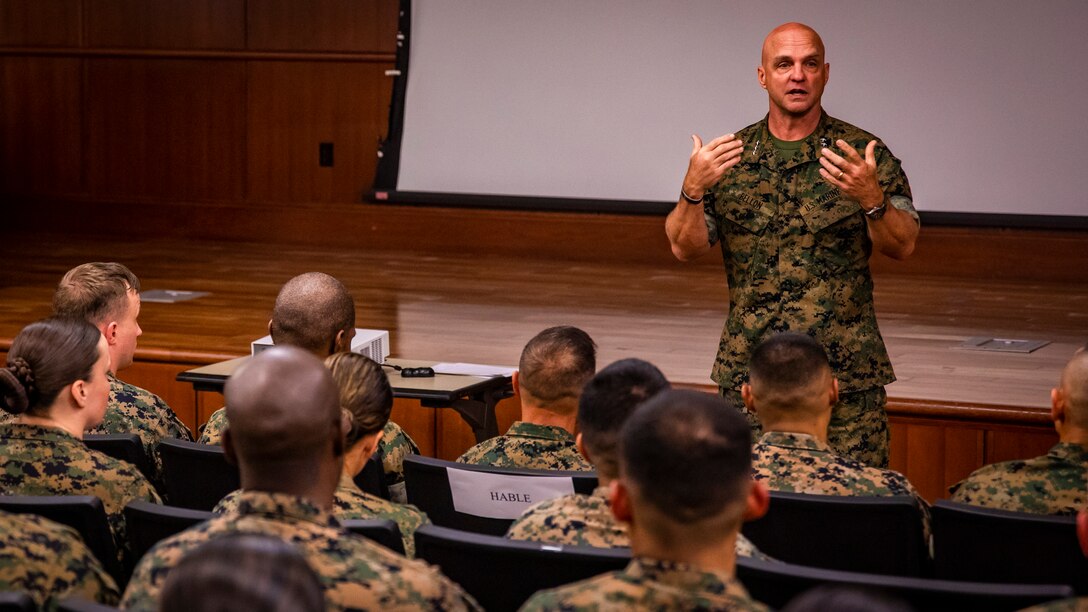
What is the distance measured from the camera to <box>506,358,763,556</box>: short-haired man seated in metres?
2.45

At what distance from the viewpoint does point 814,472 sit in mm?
2963

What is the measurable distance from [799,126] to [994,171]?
4760 millimetres

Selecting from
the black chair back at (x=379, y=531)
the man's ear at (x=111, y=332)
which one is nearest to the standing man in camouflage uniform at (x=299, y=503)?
the black chair back at (x=379, y=531)

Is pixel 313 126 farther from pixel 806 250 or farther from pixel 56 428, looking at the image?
pixel 56 428

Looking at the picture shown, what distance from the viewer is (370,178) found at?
976cm

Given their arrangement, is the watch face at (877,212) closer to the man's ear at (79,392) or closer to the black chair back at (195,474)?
the black chair back at (195,474)

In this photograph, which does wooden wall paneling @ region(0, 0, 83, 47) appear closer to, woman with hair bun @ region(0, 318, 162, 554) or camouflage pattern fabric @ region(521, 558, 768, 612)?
woman with hair bun @ region(0, 318, 162, 554)

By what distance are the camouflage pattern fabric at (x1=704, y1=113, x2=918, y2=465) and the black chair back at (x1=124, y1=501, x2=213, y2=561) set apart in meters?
1.82

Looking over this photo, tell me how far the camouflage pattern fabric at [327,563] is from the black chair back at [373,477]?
49.1 inches

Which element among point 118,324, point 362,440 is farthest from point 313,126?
point 362,440

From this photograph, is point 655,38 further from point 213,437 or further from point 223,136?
A: point 213,437

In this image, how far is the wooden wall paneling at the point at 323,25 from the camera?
964 centimetres

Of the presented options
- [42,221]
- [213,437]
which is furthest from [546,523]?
[42,221]

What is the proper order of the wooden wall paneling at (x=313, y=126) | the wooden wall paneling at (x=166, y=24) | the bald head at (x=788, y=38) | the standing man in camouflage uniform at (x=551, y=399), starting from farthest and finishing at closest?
the wooden wall paneling at (x=166, y=24)
the wooden wall paneling at (x=313, y=126)
the bald head at (x=788, y=38)
the standing man in camouflage uniform at (x=551, y=399)
